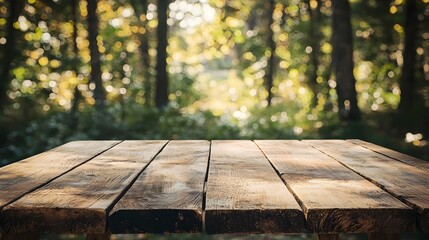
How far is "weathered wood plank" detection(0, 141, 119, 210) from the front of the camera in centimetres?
154

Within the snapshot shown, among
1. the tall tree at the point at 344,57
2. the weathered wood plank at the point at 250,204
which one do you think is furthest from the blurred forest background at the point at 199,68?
the weathered wood plank at the point at 250,204

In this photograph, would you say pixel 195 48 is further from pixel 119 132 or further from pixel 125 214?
pixel 125 214

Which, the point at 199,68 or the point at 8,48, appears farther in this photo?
the point at 199,68

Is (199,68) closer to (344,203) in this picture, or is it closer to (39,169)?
(39,169)

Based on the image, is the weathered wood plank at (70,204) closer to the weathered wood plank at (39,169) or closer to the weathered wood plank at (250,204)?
the weathered wood plank at (39,169)

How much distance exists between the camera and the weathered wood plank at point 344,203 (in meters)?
1.27

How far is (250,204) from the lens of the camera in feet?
4.35

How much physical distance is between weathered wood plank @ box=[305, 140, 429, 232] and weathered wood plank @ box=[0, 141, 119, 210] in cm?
128

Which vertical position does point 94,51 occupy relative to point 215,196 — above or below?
above

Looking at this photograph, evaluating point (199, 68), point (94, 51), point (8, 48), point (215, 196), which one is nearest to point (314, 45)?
point (199, 68)

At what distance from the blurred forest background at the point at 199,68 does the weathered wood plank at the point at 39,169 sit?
6.00 metres

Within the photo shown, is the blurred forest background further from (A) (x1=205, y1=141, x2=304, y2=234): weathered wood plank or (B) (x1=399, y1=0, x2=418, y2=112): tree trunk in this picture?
(A) (x1=205, y1=141, x2=304, y2=234): weathered wood plank

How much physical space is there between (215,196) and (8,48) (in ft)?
36.7

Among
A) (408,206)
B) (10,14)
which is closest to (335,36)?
(10,14)
